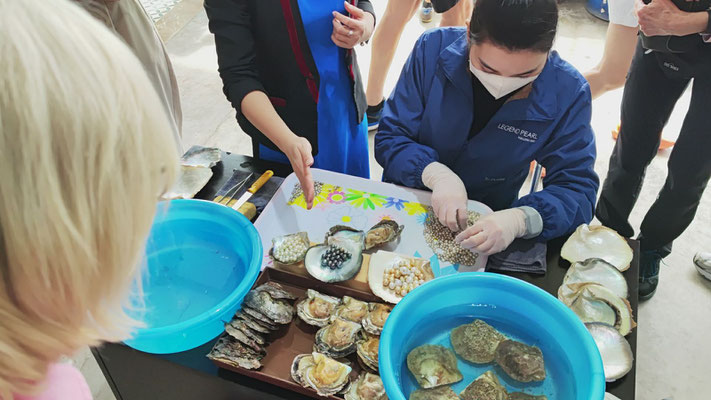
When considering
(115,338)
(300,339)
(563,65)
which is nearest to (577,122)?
(563,65)

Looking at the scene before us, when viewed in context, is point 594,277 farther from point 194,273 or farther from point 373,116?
point 373,116

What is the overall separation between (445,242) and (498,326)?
0.93 feet

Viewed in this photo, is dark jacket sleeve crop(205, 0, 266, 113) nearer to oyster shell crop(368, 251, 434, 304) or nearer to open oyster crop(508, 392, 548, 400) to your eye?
oyster shell crop(368, 251, 434, 304)

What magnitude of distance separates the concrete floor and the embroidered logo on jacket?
42.0 inches

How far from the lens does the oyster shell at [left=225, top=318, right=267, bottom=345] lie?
32.9 inches

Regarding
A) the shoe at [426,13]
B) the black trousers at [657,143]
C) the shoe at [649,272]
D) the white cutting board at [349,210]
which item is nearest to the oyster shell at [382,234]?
the white cutting board at [349,210]

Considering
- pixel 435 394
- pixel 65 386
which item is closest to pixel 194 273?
pixel 65 386

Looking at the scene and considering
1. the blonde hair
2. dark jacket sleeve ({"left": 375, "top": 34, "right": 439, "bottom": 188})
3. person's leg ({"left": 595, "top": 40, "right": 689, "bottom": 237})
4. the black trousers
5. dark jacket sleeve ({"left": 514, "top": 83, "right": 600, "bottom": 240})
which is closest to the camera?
the blonde hair

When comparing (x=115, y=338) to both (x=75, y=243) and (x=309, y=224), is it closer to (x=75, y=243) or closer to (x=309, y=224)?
(x=75, y=243)

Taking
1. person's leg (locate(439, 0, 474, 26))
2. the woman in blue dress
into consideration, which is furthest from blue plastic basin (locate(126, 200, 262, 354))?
person's leg (locate(439, 0, 474, 26))

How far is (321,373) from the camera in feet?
2.61

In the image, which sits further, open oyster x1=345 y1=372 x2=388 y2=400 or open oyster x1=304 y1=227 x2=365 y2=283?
open oyster x1=304 y1=227 x2=365 y2=283

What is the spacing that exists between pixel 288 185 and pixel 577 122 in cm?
74

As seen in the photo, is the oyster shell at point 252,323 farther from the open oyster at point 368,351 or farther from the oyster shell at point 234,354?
the open oyster at point 368,351
